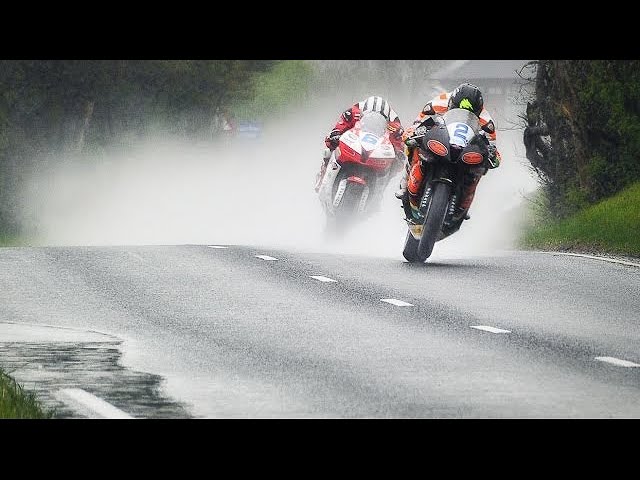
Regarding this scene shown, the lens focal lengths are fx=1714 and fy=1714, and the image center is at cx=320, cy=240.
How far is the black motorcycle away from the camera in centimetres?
1836

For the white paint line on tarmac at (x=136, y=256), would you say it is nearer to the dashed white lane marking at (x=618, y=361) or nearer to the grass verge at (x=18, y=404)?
the dashed white lane marking at (x=618, y=361)

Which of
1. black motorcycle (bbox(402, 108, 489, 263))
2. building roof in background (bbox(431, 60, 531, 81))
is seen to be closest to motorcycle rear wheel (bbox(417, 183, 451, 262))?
black motorcycle (bbox(402, 108, 489, 263))

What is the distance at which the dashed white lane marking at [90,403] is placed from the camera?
32.5 ft

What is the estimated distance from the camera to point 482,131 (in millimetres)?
18766

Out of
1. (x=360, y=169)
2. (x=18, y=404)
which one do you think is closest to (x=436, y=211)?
(x=360, y=169)

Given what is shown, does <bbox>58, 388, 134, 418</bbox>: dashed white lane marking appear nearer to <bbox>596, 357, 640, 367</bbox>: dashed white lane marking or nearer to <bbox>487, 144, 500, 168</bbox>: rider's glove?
<bbox>596, 357, 640, 367</bbox>: dashed white lane marking

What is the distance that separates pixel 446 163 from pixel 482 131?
563 millimetres

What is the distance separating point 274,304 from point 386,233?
979 cm

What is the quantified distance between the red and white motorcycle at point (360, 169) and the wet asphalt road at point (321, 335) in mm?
2303

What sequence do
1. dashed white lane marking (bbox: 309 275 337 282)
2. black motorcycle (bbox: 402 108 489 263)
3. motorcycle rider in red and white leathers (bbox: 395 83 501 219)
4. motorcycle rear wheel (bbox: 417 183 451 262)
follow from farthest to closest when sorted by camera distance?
1. motorcycle rider in red and white leathers (bbox: 395 83 501 219)
2. motorcycle rear wheel (bbox: 417 183 451 262)
3. black motorcycle (bbox: 402 108 489 263)
4. dashed white lane marking (bbox: 309 275 337 282)

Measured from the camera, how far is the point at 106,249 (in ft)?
71.5

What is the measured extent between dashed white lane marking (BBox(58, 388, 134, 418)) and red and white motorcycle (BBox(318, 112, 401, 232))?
470 inches

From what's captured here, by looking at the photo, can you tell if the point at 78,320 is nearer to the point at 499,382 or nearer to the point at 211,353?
the point at 211,353
